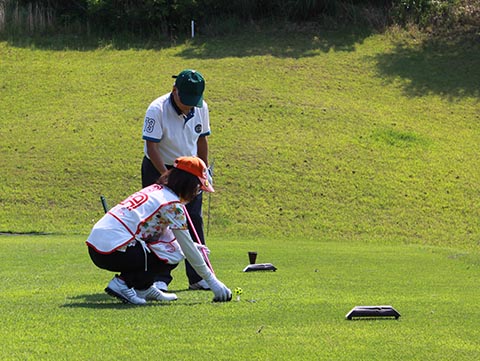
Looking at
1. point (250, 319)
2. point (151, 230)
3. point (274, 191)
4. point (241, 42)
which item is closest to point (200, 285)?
point (151, 230)

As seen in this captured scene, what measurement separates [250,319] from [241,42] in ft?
99.9

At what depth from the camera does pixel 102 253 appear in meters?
6.74

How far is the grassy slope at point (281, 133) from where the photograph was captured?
21.8 m

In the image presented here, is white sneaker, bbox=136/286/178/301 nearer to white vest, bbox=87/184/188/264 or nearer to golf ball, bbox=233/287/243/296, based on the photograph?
white vest, bbox=87/184/188/264

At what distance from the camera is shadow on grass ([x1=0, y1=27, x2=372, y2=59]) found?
34.6 metres

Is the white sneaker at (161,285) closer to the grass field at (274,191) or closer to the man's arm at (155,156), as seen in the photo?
the grass field at (274,191)

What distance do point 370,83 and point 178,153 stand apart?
24.6 metres

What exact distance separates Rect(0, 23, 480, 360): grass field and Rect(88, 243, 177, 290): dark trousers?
13.6 inches

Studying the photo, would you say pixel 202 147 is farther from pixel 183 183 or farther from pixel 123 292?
pixel 123 292

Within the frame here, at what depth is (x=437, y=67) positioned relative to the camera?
33719 millimetres

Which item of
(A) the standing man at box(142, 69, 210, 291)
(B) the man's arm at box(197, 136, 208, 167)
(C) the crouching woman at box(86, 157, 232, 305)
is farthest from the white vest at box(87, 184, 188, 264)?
(B) the man's arm at box(197, 136, 208, 167)

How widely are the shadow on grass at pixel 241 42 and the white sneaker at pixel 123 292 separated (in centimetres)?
2762

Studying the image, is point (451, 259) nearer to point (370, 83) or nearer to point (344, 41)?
point (370, 83)

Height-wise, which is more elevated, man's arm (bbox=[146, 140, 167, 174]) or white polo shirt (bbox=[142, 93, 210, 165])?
white polo shirt (bbox=[142, 93, 210, 165])
